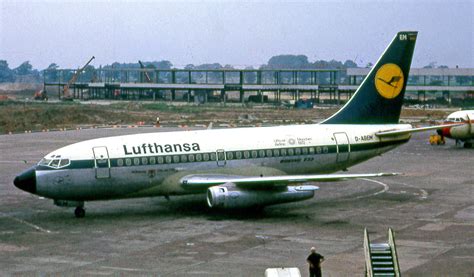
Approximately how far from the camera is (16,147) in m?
74.4

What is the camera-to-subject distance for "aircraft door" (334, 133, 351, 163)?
42188mm

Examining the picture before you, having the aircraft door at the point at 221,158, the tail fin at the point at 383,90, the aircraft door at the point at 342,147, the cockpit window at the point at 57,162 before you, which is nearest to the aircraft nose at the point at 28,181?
the cockpit window at the point at 57,162

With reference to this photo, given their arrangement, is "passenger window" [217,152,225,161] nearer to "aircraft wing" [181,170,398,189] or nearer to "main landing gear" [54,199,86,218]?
"aircraft wing" [181,170,398,189]

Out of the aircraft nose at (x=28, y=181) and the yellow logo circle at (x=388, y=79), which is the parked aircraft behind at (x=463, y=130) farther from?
the aircraft nose at (x=28, y=181)

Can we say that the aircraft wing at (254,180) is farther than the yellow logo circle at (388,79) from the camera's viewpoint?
No

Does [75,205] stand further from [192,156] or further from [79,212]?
[192,156]

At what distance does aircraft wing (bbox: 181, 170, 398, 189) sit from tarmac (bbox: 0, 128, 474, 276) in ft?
5.06

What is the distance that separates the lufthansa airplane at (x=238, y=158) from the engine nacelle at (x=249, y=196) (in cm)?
5

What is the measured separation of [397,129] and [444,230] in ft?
37.1

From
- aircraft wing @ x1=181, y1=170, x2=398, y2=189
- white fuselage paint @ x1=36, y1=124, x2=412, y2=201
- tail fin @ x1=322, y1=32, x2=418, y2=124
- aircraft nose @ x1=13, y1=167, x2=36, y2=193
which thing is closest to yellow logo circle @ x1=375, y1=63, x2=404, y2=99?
tail fin @ x1=322, y1=32, x2=418, y2=124

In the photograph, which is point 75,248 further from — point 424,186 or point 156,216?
point 424,186

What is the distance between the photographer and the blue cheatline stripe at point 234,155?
121 ft

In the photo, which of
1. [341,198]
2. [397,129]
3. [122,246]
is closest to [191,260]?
[122,246]

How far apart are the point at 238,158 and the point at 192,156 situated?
101 inches
